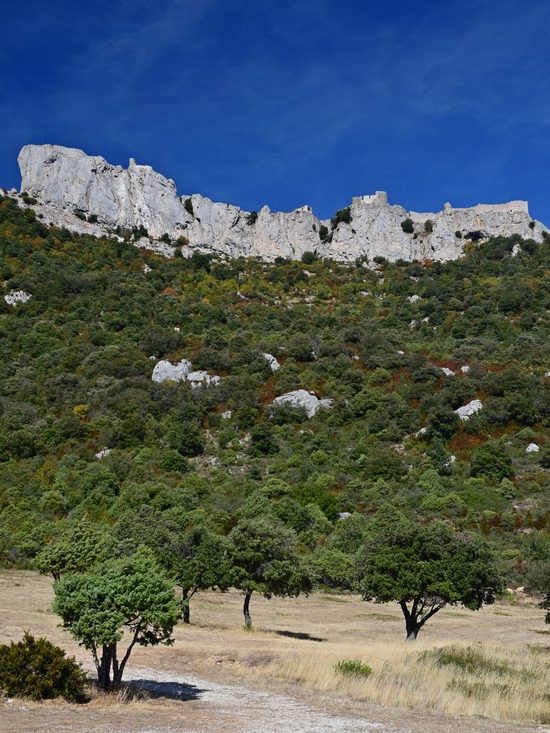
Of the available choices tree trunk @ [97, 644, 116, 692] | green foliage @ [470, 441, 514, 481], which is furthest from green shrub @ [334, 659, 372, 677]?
green foliage @ [470, 441, 514, 481]

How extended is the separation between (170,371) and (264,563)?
50.5m

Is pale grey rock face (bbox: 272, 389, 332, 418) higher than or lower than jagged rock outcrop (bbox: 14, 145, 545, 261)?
lower

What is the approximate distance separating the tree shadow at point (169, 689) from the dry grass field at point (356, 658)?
3.03ft

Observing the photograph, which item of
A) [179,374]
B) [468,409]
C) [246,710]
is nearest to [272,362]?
[179,374]

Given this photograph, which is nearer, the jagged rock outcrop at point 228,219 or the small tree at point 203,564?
the small tree at point 203,564

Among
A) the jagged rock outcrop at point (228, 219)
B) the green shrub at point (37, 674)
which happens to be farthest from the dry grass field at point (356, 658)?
the jagged rock outcrop at point (228, 219)

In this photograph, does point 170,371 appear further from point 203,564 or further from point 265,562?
point 265,562

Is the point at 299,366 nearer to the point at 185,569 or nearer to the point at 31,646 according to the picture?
the point at 185,569

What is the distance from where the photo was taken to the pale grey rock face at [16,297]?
3472 inches

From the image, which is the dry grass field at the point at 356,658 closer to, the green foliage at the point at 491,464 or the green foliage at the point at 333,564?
the green foliage at the point at 333,564

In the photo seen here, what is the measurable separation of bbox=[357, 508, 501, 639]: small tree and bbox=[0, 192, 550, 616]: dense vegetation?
5.43m

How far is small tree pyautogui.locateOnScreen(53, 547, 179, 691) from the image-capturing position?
12742mm

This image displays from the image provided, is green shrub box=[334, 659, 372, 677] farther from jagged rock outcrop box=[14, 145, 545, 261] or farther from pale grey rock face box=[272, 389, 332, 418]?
jagged rock outcrop box=[14, 145, 545, 261]

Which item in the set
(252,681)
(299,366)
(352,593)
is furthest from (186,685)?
(299,366)
